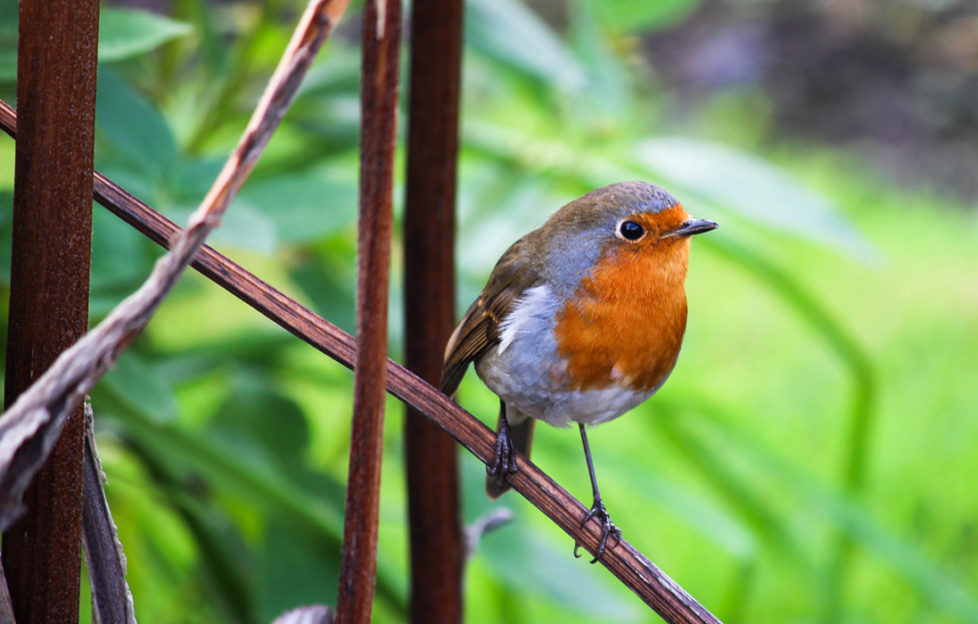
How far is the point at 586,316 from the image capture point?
3.23 feet

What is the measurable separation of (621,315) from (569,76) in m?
A: 0.49

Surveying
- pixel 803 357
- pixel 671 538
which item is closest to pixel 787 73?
pixel 803 357

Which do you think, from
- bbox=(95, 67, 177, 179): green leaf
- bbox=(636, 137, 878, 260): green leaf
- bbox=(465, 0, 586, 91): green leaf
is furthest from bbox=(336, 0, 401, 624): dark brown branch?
bbox=(636, 137, 878, 260): green leaf

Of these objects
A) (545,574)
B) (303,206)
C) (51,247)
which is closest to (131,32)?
(303,206)

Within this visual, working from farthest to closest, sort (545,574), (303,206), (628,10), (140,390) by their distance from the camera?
(545,574)
(628,10)
(303,206)
(140,390)

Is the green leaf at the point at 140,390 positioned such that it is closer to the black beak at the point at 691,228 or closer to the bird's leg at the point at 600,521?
the bird's leg at the point at 600,521

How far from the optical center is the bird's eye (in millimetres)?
894

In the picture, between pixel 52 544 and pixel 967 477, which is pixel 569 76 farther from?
pixel 967 477

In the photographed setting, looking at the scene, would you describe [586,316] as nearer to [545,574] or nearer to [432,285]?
[432,285]

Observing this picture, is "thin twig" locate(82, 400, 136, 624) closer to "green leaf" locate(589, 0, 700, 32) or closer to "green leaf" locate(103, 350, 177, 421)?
"green leaf" locate(103, 350, 177, 421)

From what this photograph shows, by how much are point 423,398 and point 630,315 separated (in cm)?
33

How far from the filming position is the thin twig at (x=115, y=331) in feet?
1.63

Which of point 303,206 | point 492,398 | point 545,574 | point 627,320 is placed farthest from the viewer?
A: point 492,398

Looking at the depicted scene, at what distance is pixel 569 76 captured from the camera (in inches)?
53.0
